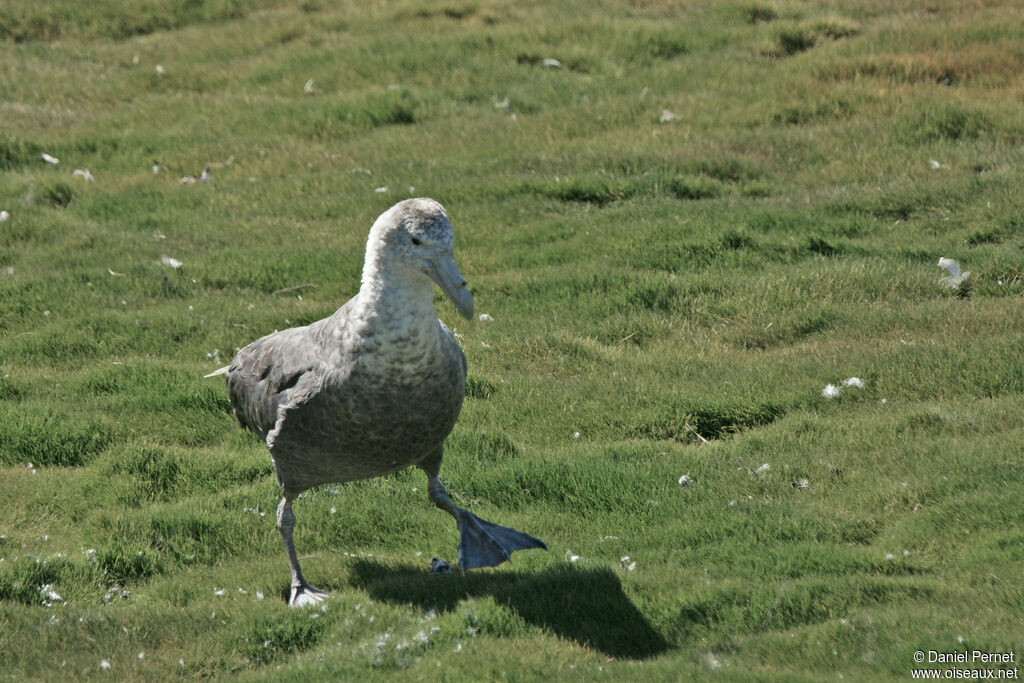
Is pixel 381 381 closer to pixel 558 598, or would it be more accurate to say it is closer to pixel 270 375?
pixel 270 375

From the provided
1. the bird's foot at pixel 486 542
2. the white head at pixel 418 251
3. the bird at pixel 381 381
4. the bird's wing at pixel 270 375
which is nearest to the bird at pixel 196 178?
the bird's wing at pixel 270 375

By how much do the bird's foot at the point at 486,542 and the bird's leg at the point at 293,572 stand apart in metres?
0.83

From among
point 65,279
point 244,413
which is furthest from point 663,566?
point 65,279

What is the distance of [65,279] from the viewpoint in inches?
407

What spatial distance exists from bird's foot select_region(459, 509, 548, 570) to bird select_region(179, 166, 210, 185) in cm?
797

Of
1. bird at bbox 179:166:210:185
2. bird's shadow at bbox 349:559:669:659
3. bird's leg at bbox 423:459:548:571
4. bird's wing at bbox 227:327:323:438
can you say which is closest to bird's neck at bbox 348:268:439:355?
bird's wing at bbox 227:327:323:438

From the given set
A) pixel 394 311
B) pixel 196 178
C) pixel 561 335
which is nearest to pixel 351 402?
pixel 394 311

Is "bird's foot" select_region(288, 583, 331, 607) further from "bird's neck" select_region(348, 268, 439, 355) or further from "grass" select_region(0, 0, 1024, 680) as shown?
"bird's neck" select_region(348, 268, 439, 355)

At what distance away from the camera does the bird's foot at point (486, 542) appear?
20.0 feet

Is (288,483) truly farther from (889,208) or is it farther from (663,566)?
(889,208)

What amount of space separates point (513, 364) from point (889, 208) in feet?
14.7

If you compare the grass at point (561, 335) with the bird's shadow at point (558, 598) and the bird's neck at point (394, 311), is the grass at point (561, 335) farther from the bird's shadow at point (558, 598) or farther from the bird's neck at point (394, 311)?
the bird's neck at point (394, 311)

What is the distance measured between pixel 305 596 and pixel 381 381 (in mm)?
1340

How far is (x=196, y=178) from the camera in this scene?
1312cm
